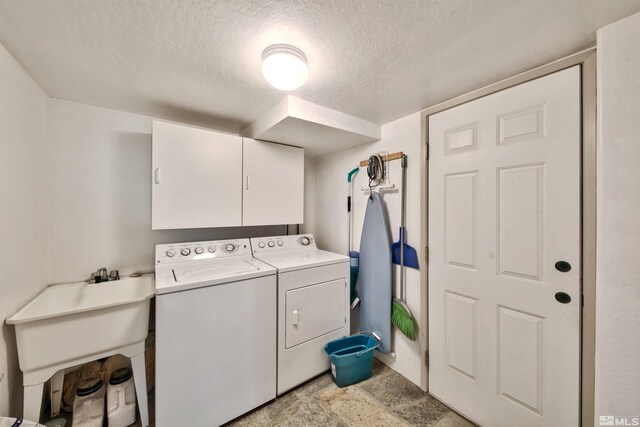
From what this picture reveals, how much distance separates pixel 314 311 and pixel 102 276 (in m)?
1.62

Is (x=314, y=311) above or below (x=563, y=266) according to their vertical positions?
below

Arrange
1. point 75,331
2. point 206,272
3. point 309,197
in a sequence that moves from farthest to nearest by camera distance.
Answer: point 309,197 → point 206,272 → point 75,331

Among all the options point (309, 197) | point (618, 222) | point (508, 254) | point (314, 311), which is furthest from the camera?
point (309, 197)

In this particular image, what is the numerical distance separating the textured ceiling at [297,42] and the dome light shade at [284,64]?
→ 0.04 meters

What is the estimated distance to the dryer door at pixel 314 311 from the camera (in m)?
1.81

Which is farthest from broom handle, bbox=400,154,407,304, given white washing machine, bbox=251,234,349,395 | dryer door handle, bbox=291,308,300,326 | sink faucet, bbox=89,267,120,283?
sink faucet, bbox=89,267,120,283

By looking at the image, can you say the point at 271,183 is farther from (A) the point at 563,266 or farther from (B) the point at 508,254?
(A) the point at 563,266

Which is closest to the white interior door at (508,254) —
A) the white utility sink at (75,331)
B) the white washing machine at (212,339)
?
the white washing machine at (212,339)

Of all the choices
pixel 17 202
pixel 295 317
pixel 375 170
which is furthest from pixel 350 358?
pixel 17 202

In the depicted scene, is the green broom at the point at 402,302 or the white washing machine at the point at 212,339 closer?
the white washing machine at the point at 212,339

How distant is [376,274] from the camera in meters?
2.13

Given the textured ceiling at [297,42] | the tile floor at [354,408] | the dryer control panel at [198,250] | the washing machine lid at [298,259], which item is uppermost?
the textured ceiling at [297,42]

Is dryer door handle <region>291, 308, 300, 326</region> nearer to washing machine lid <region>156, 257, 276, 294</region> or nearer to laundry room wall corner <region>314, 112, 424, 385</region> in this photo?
washing machine lid <region>156, 257, 276, 294</region>

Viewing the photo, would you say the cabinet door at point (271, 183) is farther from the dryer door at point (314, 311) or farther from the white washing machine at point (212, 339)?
the dryer door at point (314, 311)
